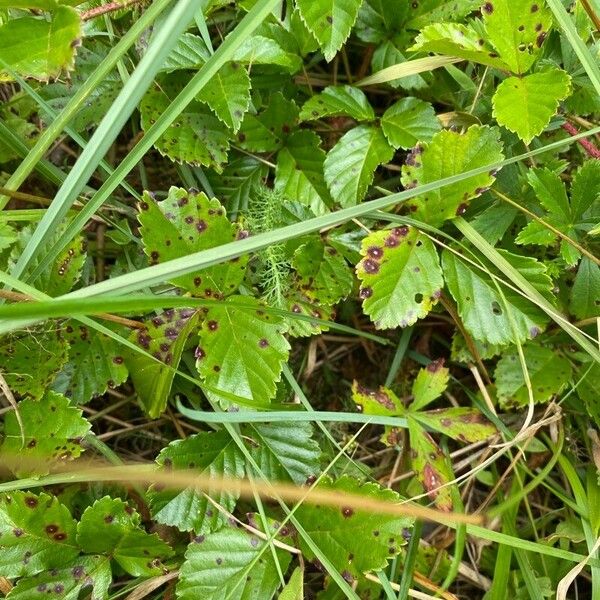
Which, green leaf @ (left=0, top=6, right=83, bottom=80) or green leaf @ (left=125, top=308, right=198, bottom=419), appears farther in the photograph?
green leaf @ (left=125, top=308, right=198, bottom=419)

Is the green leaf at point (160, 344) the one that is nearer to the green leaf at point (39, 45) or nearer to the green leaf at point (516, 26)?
the green leaf at point (39, 45)

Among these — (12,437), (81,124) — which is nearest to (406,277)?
(81,124)

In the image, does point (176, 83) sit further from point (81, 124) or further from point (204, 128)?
point (81, 124)

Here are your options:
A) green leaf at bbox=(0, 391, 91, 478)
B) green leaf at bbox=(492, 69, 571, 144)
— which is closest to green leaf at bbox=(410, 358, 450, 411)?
green leaf at bbox=(492, 69, 571, 144)

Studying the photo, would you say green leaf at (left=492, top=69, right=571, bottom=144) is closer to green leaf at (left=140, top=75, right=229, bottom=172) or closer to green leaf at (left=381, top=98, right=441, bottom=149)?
green leaf at (left=381, top=98, right=441, bottom=149)

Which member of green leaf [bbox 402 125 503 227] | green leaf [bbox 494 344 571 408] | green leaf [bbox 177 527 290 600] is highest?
green leaf [bbox 402 125 503 227]

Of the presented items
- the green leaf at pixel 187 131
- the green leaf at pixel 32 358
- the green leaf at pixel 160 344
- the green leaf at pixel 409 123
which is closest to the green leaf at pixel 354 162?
the green leaf at pixel 409 123
